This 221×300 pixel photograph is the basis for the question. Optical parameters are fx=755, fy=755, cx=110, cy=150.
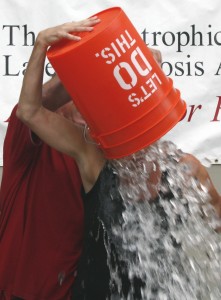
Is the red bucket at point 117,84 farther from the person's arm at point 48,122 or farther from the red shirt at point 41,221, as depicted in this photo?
the red shirt at point 41,221

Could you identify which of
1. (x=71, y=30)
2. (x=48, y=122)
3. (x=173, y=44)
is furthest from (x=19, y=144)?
(x=173, y=44)

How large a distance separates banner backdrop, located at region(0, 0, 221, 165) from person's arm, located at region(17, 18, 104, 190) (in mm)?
886

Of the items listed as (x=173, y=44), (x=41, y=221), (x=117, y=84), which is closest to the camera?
(x=117, y=84)

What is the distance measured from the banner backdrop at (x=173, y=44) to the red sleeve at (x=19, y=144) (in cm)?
78

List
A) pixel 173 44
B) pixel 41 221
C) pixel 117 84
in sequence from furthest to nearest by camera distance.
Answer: pixel 173 44, pixel 41 221, pixel 117 84

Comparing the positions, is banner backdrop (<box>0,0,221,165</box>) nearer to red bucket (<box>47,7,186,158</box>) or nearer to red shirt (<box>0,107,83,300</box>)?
red shirt (<box>0,107,83,300</box>)

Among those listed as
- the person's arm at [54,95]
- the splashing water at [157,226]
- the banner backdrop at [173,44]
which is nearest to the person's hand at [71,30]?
the person's arm at [54,95]

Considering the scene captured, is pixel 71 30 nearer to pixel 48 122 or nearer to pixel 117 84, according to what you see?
pixel 117 84

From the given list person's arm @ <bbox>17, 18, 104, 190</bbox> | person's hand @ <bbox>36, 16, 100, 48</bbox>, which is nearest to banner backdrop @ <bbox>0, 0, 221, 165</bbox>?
person's arm @ <bbox>17, 18, 104, 190</bbox>

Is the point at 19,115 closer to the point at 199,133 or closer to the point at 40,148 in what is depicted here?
the point at 40,148

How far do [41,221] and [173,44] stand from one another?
1.04m

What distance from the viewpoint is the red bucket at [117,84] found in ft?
5.21

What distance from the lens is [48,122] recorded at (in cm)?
182

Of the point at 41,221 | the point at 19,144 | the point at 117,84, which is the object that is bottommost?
the point at 41,221
